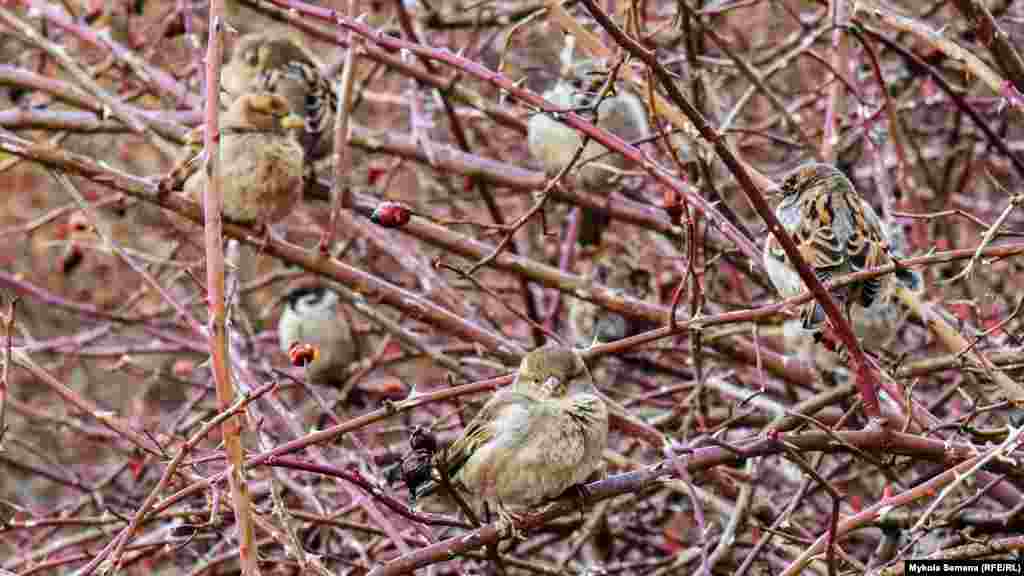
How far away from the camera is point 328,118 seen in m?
5.43

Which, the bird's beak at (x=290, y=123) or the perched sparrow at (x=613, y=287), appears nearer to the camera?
the bird's beak at (x=290, y=123)

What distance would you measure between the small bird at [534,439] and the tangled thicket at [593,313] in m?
0.12

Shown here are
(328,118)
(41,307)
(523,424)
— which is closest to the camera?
(523,424)

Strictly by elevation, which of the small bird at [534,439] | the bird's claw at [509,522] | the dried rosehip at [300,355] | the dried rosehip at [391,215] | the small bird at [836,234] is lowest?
the bird's claw at [509,522]

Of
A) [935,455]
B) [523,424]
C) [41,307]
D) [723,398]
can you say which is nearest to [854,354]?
→ [935,455]

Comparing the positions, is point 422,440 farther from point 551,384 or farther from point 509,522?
point 551,384

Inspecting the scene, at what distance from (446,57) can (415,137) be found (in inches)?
72.2

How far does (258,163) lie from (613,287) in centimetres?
222

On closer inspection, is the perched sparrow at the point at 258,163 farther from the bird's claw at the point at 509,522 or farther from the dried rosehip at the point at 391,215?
the bird's claw at the point at 509,522

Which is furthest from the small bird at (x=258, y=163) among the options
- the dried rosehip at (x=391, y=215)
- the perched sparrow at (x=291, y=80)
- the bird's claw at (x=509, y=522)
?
the bird's claw at (x=509, y=522)

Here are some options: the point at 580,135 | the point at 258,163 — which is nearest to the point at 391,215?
the point at 258,163

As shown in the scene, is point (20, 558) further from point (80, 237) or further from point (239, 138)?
point (80, 237)

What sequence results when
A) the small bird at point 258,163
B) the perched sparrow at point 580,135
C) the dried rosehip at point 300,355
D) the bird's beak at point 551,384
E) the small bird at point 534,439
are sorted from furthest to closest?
the perched sparrow at point 580,135, the small bird at point 258,163, the bird's beak at point 551,384, the small bird at point 534,439, the dried rosehip at point 300,355

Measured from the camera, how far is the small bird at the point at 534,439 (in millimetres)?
2934
